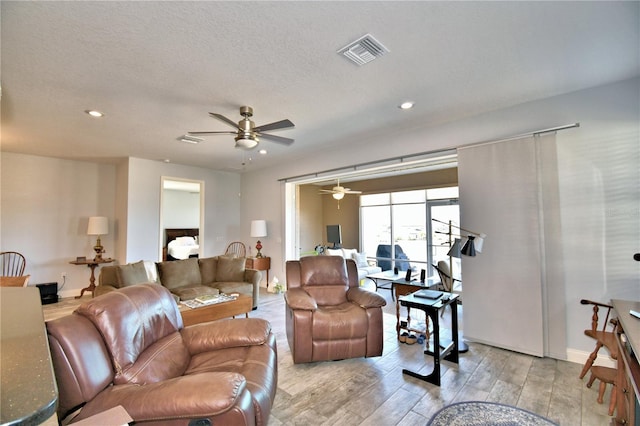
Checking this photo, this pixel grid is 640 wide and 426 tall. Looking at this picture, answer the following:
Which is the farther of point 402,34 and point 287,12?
point 402,34

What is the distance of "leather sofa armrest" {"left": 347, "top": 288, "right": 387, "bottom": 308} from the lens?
2877 mm

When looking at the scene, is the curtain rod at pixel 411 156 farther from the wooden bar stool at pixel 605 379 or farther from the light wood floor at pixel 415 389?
the light wood floor at pixel 415 389

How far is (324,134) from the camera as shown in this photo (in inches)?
163

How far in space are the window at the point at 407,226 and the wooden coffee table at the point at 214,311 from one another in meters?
4.66

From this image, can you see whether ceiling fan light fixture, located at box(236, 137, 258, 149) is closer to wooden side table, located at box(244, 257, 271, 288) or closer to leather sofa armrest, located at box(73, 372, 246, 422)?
leather sofa armrest, located at box(73, 372, 246, 422)

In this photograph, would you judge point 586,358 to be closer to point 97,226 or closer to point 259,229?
point 259,229

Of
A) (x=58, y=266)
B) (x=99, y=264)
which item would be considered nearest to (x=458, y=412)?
(x=99, y=264)

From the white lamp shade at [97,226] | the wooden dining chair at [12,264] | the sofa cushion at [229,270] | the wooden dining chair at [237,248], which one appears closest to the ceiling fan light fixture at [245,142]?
the sofa cushion at [229,270]

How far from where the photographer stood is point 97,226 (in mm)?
5348

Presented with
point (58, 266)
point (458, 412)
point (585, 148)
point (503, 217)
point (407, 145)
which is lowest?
point (458, 412)

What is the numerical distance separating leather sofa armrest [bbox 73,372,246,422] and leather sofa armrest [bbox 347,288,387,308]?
1805 mm

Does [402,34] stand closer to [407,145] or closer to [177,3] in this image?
[177,3]

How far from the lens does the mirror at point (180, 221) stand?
830 centimetres

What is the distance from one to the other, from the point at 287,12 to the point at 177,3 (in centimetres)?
63
